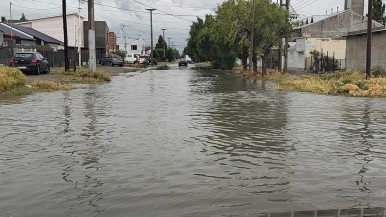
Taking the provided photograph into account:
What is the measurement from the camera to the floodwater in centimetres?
559

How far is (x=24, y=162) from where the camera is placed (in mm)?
7527

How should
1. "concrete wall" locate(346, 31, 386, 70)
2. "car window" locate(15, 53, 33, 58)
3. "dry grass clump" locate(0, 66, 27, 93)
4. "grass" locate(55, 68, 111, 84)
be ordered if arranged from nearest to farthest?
"dry grass clump" locate(0, 66, 27, 93) < "grass" locate(55, 68, 111, 84) < "car window" locate(15, 53, 33, 58) < "concrete wall" locate(346, 31, 386, 70)

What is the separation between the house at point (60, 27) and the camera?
73.5m

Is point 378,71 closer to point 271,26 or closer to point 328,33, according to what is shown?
point 271,26

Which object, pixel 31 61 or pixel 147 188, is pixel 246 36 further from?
pixel 147 188

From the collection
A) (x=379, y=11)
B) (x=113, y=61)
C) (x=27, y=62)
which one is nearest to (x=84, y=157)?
(x=27, y=62)

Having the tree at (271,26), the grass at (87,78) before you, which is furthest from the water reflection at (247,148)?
the tree at (271,26)

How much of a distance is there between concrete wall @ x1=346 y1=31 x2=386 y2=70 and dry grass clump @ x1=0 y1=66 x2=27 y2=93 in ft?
86.4

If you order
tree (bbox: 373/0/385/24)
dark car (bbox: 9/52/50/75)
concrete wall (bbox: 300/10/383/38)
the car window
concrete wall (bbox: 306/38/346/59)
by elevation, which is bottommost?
dark car (bbox: 9/52/50/75)

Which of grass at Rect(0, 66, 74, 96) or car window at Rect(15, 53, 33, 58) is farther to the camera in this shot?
car window at Rect(15, 53, 33, 58)

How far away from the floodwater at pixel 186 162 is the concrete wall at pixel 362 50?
2416cm

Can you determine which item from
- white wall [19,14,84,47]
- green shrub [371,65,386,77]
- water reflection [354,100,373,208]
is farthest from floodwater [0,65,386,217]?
white wall [19,14,84,47]

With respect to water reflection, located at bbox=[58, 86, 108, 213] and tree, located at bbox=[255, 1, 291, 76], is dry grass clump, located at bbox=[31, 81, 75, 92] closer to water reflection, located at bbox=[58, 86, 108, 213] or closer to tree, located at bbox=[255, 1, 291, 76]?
water reflection, located at bbox=[58, 86, 108, 213]

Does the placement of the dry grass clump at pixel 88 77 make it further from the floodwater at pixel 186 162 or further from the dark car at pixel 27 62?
the floodwater at pixel 186 162
